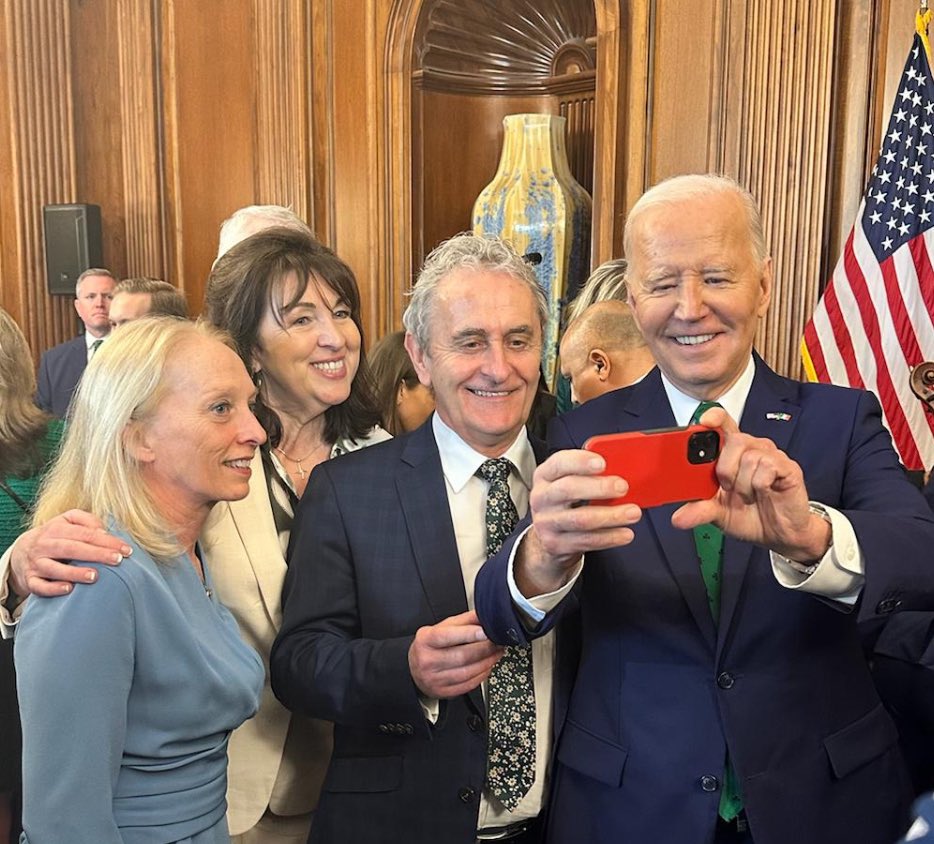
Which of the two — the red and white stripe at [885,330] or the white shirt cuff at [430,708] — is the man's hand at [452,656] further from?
the red and white stripe at [885,330]

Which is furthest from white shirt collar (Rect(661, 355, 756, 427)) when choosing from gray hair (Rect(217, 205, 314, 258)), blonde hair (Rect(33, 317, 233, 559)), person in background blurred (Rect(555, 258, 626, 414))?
gray hair (Rect(217, 205, 314, 258))

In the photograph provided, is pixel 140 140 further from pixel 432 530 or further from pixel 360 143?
pixel 432 530

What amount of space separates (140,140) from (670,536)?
5.40 metres

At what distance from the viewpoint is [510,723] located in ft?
5.89

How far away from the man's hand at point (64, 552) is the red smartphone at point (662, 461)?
0.78 meters

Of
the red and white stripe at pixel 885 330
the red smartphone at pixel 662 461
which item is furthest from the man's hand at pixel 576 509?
the red and white stripe at pixel 885 330

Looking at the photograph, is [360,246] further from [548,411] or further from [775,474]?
[775,474]

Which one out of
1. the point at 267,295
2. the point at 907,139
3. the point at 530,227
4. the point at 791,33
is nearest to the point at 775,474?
the point at 267,295

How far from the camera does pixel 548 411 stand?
3.00 metres

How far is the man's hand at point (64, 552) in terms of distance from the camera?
5.27 feet

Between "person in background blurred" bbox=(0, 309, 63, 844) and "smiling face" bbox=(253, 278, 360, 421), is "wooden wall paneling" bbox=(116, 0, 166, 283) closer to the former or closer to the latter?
Answer: "person in background blurred" bbox=(0, 309, 63, 844)

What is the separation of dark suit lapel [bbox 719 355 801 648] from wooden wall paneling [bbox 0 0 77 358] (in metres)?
5.56

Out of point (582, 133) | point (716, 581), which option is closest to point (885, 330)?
point (582, 133)

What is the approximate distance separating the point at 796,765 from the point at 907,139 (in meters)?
2.75
